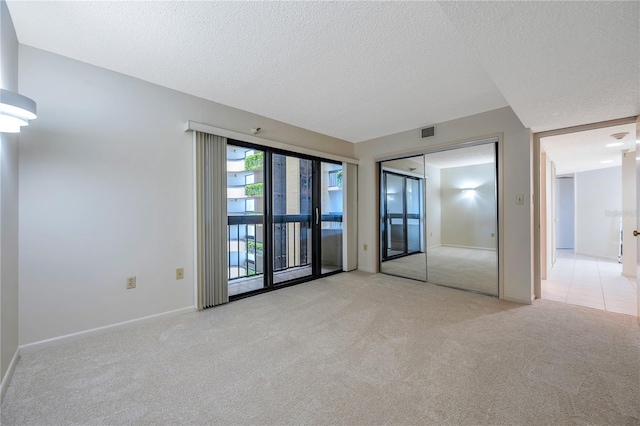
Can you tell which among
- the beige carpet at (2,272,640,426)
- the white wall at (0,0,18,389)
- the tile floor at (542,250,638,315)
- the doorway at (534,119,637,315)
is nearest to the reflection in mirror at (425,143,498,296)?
the doorway at (534,119,637,315)

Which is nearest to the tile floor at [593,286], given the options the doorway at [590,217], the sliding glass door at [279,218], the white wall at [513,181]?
the doorway at [590,217]

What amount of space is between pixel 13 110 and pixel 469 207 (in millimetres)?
4662

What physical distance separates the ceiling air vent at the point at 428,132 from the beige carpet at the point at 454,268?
179 cm

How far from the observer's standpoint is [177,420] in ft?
4.41

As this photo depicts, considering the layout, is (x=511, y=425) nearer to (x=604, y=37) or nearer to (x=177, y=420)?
(x=177, y=420)

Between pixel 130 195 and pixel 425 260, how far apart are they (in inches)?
158

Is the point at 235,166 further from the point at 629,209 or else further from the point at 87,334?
the point at 629,209

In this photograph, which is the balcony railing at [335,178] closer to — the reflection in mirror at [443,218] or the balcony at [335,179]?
the balcony at [335,179]

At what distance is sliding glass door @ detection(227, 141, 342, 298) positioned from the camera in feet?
11.4

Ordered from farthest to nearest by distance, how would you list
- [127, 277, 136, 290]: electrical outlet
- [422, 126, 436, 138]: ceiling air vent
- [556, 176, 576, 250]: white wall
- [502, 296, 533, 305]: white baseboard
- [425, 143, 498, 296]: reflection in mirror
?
[556, 176, 576, 250]: white wall
[422, 126, 436, 138]: ceiling air vent
[425, 143, 498, 296]: reflection in mirror
[502, 296, 533, 305]: white baseboard
[127, 277, 136, 290]: electrical outlet

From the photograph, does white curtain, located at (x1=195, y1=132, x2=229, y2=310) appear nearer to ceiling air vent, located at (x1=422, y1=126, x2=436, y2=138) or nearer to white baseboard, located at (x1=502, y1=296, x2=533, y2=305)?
ceiling air vent, located at (x1=422, y1=126, x2=436, y2=138)

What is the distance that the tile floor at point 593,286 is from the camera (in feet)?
9.88

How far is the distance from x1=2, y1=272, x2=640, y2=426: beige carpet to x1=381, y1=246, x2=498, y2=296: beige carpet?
76 centimetres

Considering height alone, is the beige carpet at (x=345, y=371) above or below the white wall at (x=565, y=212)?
below
